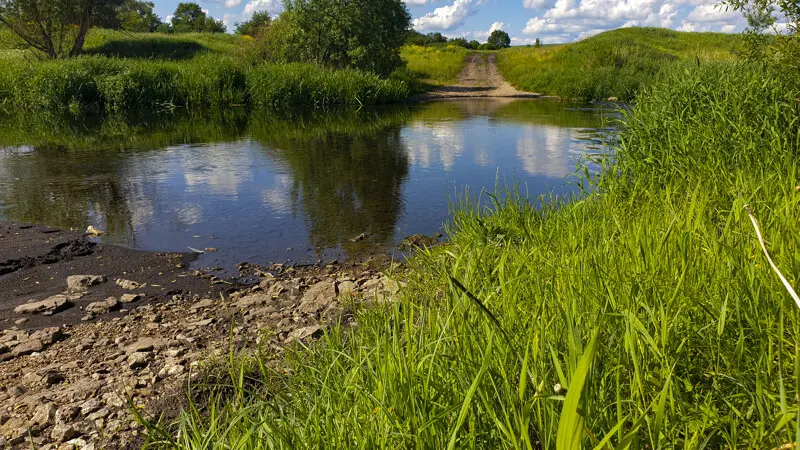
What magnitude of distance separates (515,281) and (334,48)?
947 inches

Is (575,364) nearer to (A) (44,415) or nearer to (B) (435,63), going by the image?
(A) (44,415)

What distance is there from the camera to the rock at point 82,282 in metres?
5.17

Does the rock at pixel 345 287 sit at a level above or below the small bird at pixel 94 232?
below

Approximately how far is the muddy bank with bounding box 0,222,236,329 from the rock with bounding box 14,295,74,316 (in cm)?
3

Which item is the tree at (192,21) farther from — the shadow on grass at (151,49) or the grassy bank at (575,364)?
the grassy bank at (575,364)

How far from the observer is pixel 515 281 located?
3010 millimetres

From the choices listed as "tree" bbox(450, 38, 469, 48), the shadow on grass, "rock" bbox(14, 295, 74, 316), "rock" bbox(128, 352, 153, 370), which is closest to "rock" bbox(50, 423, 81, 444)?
"rock" bbox(128, 352, 153, 370)

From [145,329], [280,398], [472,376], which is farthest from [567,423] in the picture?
[145,329]

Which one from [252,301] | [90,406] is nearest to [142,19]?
[252,301]

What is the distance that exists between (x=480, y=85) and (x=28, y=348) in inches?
1184

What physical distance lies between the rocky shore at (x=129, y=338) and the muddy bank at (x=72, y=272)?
0.03 metres

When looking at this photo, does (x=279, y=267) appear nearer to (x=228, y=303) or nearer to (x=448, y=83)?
(x=228, y=303)

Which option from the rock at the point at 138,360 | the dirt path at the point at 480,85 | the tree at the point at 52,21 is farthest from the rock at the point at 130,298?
the tree at the point at 52,21

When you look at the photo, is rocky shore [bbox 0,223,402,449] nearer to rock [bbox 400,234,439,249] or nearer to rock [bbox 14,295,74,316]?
rock [bbox 14,295,74,316]
